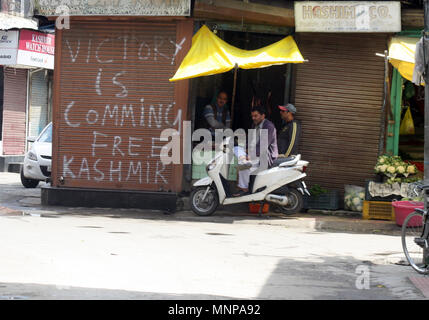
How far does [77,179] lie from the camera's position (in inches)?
533

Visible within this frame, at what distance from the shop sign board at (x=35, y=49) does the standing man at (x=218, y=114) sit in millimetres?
11053

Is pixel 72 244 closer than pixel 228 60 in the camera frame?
Yes

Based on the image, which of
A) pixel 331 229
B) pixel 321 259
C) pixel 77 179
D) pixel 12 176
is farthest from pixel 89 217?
pixel 12 176

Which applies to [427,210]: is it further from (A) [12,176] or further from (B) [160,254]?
(A) [12,176]

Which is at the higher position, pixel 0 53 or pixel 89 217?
pixel 0 53

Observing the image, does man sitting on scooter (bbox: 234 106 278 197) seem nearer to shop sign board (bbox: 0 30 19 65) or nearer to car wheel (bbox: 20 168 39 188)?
car wheel (bbox: 20 168 39 188)

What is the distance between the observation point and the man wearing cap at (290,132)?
12.7 metres

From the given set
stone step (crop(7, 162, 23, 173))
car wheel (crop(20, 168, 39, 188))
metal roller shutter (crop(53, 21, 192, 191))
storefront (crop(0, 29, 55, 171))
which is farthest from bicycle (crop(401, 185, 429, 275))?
storefront (crop(0, 29, 55, 171))

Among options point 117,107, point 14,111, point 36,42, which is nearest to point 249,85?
point 117,107

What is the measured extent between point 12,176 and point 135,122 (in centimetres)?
828

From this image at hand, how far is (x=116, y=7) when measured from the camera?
12945 mm

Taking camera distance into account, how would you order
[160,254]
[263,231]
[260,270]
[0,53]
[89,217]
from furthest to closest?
[0,53] → [89,217] → [263,231] → [160,254] → [260,270]

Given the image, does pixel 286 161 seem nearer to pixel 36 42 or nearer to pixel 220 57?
pixel 220 57

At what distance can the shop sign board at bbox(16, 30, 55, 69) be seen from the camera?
896 inches
